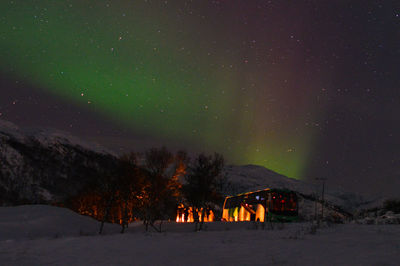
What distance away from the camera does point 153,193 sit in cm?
4441

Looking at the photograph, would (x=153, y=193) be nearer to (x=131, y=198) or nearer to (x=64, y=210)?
(x=131, y=198)

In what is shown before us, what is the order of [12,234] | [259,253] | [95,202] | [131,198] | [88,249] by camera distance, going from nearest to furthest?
[259,253]
[88,249]
[12,234]
[131,198]
[95,202]

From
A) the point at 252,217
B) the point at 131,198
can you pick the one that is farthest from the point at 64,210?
the point at 252,217

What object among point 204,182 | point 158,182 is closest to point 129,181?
point 158,182

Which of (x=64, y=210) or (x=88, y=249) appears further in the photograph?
(x=64, y=210)

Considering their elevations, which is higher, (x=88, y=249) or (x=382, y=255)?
(x=382, y=255)

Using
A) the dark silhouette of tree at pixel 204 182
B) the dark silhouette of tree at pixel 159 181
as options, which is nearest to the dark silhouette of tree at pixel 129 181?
the dark silhouette of tree at pixel 159 181

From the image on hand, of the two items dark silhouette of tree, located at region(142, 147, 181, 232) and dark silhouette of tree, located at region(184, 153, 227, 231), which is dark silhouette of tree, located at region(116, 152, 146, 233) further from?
dark silhouette of tree, located at region(184, 153, 227, 231)

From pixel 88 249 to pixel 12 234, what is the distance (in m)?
22.2

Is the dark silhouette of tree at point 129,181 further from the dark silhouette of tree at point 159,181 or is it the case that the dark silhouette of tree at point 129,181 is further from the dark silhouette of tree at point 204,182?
the dark silhouette of tree at point 204,182

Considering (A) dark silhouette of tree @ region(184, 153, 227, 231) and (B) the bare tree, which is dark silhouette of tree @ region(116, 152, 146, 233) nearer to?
(B) the bare tree

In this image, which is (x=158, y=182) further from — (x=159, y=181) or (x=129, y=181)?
(x=129, y=181)

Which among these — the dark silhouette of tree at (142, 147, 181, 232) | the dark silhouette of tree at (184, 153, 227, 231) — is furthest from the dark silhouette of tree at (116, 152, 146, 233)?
the dark silhouette of tree at (184, 153, 227, 231)

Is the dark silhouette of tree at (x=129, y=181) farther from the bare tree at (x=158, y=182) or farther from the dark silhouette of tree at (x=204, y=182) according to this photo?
the dark silhouette of tree at (x=204, y=182)
